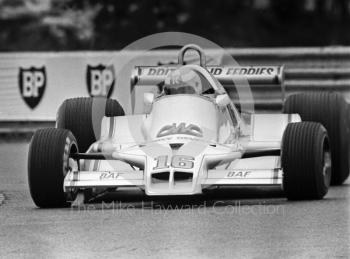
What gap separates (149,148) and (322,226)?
2.24 metres

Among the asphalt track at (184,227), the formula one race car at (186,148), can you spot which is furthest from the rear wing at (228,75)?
the asphalt track at (184,227)

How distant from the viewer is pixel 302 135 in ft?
41.1

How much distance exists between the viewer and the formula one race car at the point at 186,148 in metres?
12.1

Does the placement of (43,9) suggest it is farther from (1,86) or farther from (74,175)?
(74,175)

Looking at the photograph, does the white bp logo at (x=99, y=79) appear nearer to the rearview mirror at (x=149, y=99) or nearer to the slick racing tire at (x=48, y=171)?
the rearview mirror at (x=149, y=99)


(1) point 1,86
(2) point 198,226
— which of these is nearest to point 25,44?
(1) point 1,86

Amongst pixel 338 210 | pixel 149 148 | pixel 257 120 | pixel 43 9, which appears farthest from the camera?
pixel 43 9

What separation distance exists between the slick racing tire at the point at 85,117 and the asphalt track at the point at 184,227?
3.58ft

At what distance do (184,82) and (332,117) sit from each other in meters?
1.71

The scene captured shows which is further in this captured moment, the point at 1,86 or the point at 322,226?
the point at 1,86

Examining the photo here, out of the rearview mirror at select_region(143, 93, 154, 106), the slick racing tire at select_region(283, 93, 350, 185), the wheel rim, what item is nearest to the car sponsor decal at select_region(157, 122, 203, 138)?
the rearview mirror at select_region(143, 93, 154, 106)

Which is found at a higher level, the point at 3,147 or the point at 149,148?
the point at 149,148

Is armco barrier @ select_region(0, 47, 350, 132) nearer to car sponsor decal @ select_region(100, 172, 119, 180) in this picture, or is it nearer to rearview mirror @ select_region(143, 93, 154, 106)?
rearview mirror @ select_region(143, 93, 154, 106)

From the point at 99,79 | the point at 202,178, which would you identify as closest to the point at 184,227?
the point at 202,178
